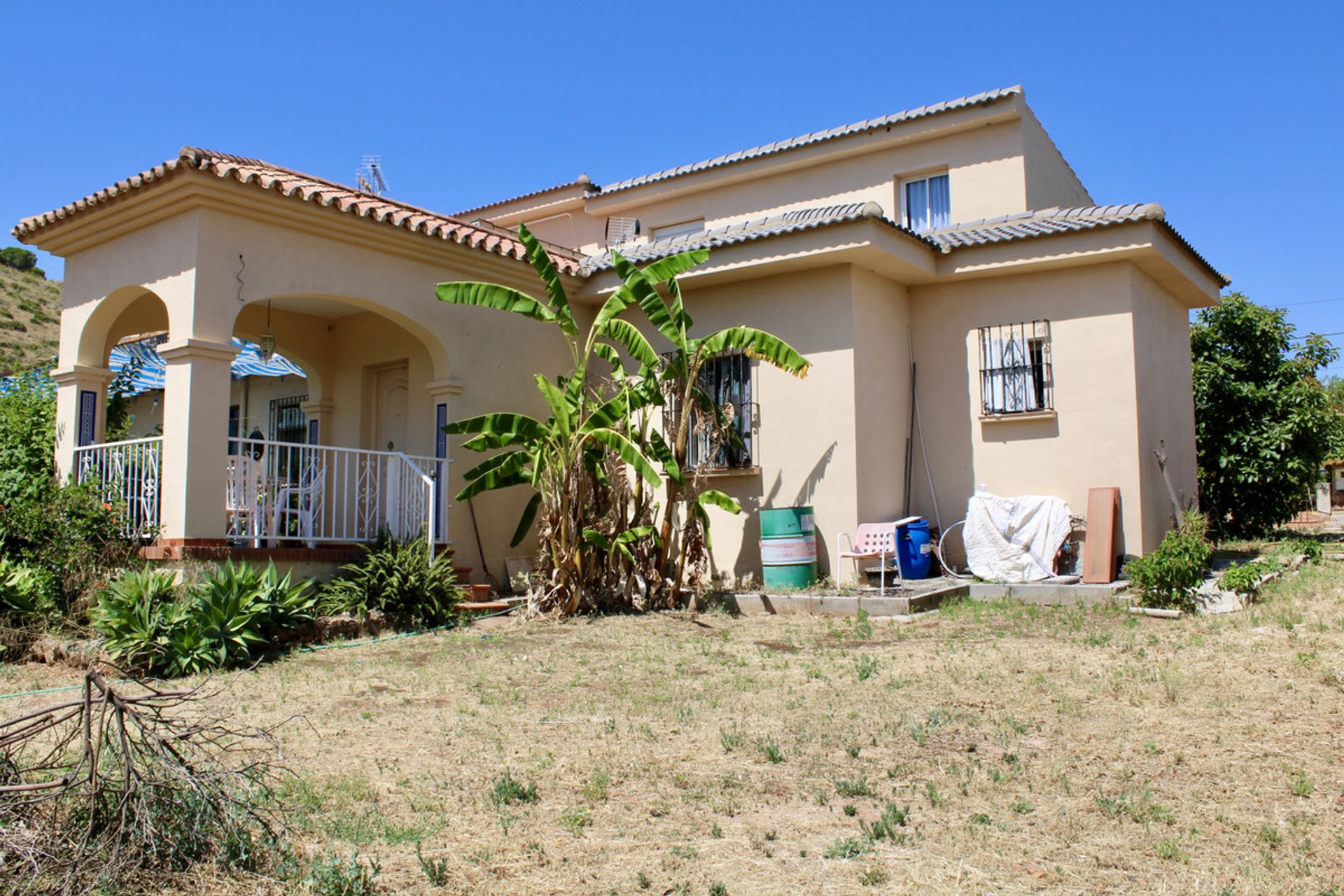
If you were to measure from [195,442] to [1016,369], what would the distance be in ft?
28.6

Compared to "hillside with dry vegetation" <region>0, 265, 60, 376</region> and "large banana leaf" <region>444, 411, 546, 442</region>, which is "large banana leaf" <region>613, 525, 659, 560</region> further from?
"hillside with dry vegetation" <region>0, 265, 60, 376</region>

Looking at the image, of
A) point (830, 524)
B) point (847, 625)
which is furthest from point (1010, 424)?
point (847, 625)

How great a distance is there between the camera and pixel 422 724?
6285 millimetres

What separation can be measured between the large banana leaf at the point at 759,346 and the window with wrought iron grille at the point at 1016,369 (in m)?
2.81

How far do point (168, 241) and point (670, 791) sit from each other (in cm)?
782

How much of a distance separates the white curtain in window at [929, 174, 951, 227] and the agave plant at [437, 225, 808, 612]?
584 cm

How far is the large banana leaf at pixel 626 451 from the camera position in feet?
33.2

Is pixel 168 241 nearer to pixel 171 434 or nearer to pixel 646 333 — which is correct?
pixel 171 434

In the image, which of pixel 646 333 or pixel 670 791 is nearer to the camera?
pixel 670 791

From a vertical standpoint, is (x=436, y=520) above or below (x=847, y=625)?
above

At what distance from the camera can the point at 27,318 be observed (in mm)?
37438

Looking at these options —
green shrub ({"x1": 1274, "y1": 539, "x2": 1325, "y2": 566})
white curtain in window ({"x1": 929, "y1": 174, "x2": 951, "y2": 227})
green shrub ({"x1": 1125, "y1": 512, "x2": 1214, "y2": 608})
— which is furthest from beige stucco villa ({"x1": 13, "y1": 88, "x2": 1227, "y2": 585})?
white curtain in window ({"x1": 929, "y1": 174, "x2": 951, "y2": 227})

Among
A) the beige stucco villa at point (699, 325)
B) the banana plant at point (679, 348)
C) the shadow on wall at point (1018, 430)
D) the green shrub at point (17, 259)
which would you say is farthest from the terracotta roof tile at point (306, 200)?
the green shrub at point (17, 259)

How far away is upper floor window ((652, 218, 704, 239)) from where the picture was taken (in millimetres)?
17812
